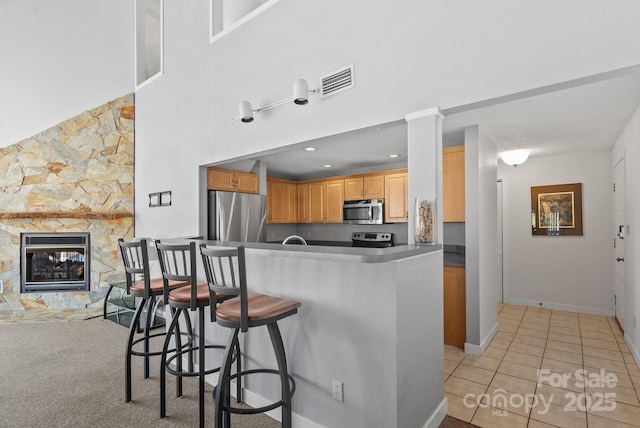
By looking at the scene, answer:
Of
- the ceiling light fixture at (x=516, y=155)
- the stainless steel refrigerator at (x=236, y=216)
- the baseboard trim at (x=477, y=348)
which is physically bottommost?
the baseboard trim at (x=477, y=348)

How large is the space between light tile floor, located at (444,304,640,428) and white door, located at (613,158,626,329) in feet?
1.04

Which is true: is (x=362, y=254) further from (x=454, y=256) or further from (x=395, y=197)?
(x=395, y=197)

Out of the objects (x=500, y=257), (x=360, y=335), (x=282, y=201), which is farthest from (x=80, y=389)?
(x=500, y=257)

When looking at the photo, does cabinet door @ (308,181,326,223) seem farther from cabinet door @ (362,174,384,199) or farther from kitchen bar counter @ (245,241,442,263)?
kitchen bar counter @ (245,241,442,263)

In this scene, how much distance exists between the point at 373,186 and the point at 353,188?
0.38 metres

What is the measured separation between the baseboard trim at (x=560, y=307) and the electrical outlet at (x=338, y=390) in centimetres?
432

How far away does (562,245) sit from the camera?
4762 millimetres

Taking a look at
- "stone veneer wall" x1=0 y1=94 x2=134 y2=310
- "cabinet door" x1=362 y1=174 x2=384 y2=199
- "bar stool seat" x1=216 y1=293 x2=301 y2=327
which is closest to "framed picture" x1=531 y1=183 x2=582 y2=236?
"cabinet door" x1=362 y1=174 x2=384 y2=199

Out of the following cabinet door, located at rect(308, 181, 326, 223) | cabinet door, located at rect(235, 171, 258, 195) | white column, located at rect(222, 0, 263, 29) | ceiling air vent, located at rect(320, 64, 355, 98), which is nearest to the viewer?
ceiling air vent, located at rect(320, 64, 355, 98)

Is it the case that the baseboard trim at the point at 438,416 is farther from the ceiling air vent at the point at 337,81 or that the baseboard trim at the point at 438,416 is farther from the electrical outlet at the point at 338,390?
the ceiling air vent at the point at 337,81

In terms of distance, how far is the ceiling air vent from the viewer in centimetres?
256

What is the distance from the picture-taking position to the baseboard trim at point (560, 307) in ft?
14.7

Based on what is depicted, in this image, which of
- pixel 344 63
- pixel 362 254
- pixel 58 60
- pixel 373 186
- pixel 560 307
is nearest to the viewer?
pixel 362 254

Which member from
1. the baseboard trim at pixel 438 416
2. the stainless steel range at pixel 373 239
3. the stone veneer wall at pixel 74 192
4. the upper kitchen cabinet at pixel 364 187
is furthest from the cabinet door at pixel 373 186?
the stone veneer wall at pixel 74 192
